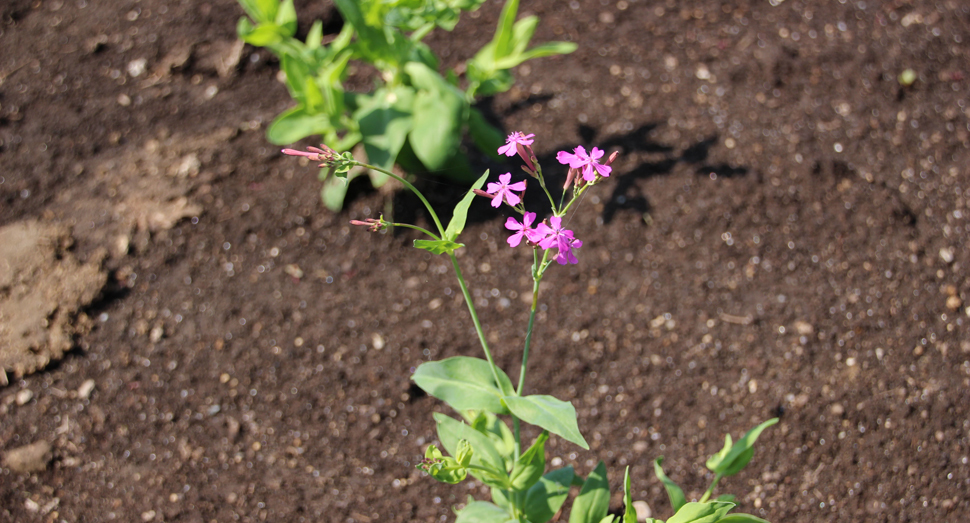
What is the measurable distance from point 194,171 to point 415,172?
0.98 metres

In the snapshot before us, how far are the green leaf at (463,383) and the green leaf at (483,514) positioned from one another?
35 centimetres

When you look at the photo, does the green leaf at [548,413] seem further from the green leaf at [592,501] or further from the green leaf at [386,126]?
the green leaf at [386,126]

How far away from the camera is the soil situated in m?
2.27

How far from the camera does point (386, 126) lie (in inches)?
96.4

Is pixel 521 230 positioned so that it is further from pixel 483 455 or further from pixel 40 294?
pixel 40 294

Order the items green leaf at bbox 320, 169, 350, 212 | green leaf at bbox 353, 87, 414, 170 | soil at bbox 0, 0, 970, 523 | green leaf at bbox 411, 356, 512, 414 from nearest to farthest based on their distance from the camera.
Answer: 1. green leaf at bbox 411, 356, 512, 414
2. soil at bbox 0, 0, 970, 523
3. green leaf at bbox 353, 87, 414, 170
4. green leaf at bbox 320, 169, 350, 212

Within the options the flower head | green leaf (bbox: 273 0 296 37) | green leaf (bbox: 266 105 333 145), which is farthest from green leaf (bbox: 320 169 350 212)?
the flower head

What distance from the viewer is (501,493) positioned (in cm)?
186

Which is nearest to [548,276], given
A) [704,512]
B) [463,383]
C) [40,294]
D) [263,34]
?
[463,383]

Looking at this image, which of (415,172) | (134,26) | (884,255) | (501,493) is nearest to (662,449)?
(501,493)

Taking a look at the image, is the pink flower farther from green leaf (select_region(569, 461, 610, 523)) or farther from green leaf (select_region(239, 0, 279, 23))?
green leaf (select_region(239, 0, 279, 23))

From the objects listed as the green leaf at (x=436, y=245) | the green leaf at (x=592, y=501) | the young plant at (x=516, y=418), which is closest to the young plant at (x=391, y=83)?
the young plant at (x=516, y=418)

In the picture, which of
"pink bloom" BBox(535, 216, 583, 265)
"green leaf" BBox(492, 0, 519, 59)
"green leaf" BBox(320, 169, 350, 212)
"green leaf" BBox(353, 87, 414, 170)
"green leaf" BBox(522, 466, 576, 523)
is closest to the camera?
"pink bloom" BBox(535, 216, 583, 265)

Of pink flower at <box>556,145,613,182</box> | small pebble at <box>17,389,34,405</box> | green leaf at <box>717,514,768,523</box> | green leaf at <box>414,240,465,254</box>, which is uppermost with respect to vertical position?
pink flower at <box>556,145,613,182</box>
